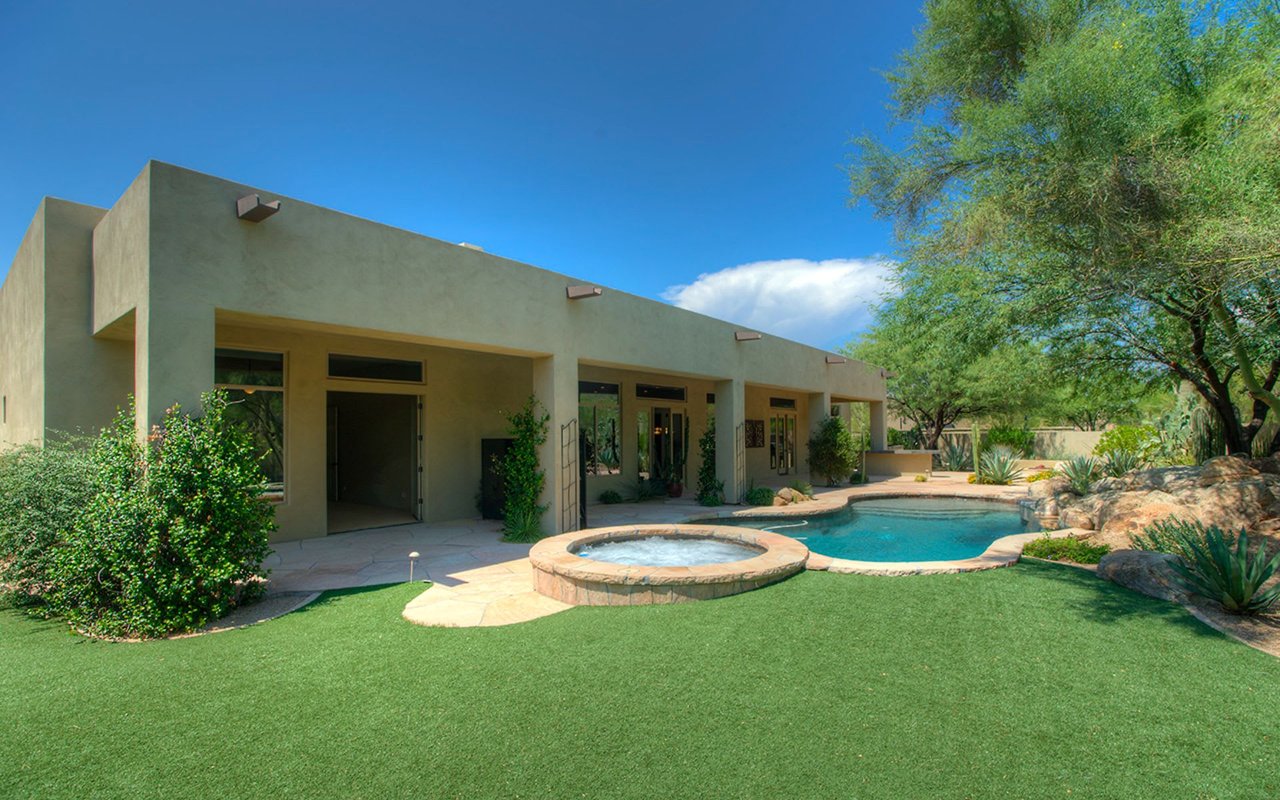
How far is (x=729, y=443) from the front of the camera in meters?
12.9

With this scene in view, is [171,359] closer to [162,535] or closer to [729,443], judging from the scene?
[162,535]

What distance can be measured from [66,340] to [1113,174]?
1176cm

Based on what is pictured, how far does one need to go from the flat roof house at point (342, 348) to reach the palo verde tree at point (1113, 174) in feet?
16.5

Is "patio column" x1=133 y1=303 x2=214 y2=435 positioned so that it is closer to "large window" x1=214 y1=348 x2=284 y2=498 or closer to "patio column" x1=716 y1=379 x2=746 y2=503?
"large window" x1=214 y1=348 x2=284 y2=498

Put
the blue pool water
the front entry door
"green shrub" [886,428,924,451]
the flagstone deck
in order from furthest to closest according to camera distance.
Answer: "green shrub" [886,428,924,451]
the front entry door
the blue pool water
the flagstone deck

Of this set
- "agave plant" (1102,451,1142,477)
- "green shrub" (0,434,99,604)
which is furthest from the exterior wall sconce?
"agave plant" (1102,451,1142,477)

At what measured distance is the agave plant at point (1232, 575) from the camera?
4965mm

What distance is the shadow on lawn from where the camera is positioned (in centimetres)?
494

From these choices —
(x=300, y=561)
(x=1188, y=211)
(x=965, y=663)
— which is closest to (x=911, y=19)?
(x=1188, y=211)

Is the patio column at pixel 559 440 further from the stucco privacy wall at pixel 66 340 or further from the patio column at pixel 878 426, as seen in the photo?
the patio column at pixel 878 426

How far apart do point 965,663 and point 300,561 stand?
7.28 m

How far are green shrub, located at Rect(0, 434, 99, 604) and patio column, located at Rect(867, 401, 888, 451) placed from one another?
20985 millimetres

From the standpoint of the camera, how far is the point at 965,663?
4066 mm

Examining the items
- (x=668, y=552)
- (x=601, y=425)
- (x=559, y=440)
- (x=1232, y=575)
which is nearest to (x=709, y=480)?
(x=601, y=425)
